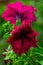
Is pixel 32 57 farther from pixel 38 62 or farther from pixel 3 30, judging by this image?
pixel 3 30

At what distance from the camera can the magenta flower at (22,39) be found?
104cm

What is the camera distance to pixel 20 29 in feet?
3.45

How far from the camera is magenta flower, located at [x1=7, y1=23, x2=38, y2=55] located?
1040mm

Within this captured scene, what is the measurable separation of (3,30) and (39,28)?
856mm

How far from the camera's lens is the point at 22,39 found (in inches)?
41.6

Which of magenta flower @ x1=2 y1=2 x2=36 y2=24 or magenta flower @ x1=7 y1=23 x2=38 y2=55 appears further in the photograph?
magenta flower @ x1=2 y1=2 x2=36 y2=24

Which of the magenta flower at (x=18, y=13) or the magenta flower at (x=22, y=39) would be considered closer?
the magenta flower at (x=22, y=39)

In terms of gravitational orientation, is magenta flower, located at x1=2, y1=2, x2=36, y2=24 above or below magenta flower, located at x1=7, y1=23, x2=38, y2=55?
above

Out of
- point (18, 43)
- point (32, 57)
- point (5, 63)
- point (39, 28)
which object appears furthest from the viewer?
point (39, 28)

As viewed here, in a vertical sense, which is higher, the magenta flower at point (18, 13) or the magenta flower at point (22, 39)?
the magenta flower at point (18, 13)

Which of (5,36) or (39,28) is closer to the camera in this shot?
(5,36)

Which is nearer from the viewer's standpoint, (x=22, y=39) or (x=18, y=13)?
(x=22, y=39)

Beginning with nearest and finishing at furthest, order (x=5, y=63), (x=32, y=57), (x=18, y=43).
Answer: (x=18, y=43) → (x=32, y=57) → (x=5, y=63)

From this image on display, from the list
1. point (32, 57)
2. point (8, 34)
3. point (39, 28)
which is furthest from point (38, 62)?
point (39, 28)
